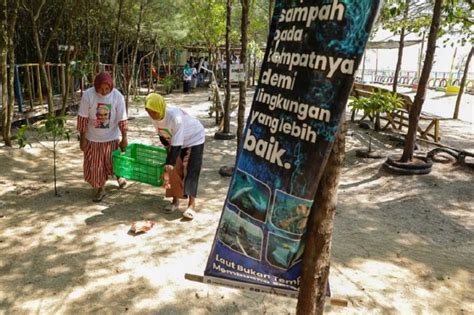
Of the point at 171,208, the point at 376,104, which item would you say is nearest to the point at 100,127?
the point at 171,208

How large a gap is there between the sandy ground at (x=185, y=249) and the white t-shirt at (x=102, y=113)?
2.51 feet

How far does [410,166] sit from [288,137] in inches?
182

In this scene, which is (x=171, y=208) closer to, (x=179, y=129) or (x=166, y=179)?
(x=166, y=179)

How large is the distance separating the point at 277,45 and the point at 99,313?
2.01 metres

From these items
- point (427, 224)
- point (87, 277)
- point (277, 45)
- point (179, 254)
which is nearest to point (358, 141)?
point (427, 224)

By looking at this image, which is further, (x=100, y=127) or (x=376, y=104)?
(x=376, y=104)

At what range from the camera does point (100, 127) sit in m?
4.20

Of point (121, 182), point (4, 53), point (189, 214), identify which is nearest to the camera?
point (189, 214)

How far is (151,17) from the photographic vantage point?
12.1 m

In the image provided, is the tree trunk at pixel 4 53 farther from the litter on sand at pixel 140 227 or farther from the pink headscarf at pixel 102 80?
the litter on sand at pixel 140 227

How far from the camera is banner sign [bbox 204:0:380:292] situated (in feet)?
4.46

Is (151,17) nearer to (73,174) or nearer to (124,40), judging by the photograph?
(124,40)

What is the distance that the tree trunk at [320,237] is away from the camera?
5.04 ft

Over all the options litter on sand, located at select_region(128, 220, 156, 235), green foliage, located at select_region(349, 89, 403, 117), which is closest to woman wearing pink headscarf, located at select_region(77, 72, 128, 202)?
litter on sand, located at select_region(128, 220, 156, 235)
